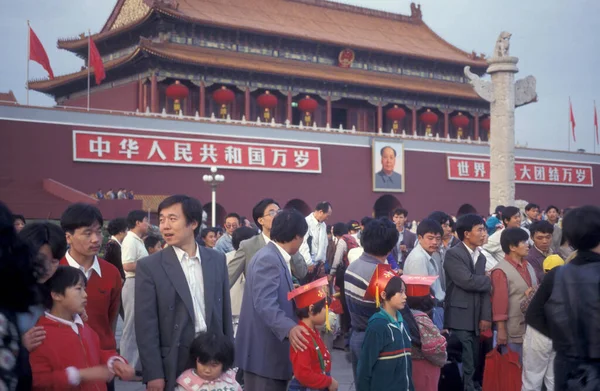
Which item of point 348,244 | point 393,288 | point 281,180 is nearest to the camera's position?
point 393,288

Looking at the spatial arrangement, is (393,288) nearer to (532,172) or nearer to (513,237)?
(513,237)

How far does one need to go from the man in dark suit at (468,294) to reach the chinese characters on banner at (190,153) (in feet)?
40.3

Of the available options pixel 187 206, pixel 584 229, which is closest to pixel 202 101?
pixel 187 206

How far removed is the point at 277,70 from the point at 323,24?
13.5 ft

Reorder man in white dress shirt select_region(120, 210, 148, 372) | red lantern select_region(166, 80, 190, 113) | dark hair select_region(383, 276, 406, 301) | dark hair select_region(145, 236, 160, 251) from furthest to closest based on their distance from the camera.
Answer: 1. red lantern select_region(166, 80, 190, 113)
2. dark hair select_region(145, 236, 160, 251)
3. man in white dress shirt select_region(120, 210, 148, 372)
4. dark hair select_region(383, 276, 406, 301)

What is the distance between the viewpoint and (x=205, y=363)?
317cm

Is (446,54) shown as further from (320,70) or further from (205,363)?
(205,363)

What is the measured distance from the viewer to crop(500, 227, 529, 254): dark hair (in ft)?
15.8

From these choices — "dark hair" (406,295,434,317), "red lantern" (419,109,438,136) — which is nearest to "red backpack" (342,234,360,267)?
"dark hair" (406,295,434,317)

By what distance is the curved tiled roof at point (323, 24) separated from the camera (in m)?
19.7

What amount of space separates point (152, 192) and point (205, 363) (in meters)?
13.7

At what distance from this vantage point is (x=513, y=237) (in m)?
4.83

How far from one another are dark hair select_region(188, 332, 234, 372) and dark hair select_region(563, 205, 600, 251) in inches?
59.1

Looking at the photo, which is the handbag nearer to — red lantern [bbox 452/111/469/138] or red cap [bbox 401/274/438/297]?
red cap [bbox 401/274/438/297]
